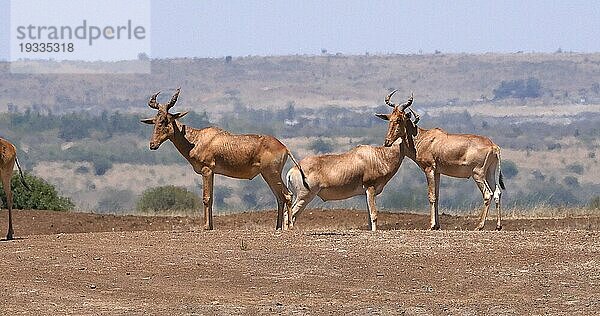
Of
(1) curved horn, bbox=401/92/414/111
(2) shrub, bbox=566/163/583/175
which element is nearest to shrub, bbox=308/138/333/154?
(2) shrub, bbox=566/163/583/175

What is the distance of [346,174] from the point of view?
2228cm

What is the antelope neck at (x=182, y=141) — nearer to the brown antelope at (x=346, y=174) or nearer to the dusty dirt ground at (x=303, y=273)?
the brown antelope at (x=346, y=174)

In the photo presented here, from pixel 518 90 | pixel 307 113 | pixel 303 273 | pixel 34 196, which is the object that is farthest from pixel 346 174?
pixel 518 90

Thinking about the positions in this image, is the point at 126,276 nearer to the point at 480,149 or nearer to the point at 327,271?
the point at 327,271

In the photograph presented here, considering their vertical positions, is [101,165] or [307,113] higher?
[307,113]

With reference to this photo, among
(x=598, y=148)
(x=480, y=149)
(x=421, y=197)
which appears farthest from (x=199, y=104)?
(x=480, y=149)

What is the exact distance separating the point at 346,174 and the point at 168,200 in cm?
2158

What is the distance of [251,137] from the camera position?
22.5m

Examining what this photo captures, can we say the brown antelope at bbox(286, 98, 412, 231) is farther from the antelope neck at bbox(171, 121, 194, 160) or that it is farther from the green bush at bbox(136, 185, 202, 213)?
the green bush at bbox(136, 185, 202, 213)

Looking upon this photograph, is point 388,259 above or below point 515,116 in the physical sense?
above

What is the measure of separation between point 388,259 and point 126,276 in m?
3.49

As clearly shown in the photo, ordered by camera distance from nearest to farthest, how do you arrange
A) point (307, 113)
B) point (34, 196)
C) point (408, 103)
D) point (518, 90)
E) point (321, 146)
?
1. point (408, 103)
2. point (34, 196)
3. point (321, 146)
4. point (307, 113)
5. point (518, 90)

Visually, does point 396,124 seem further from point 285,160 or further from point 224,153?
point 224,153

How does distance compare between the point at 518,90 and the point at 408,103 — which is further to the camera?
the point at 518,90
